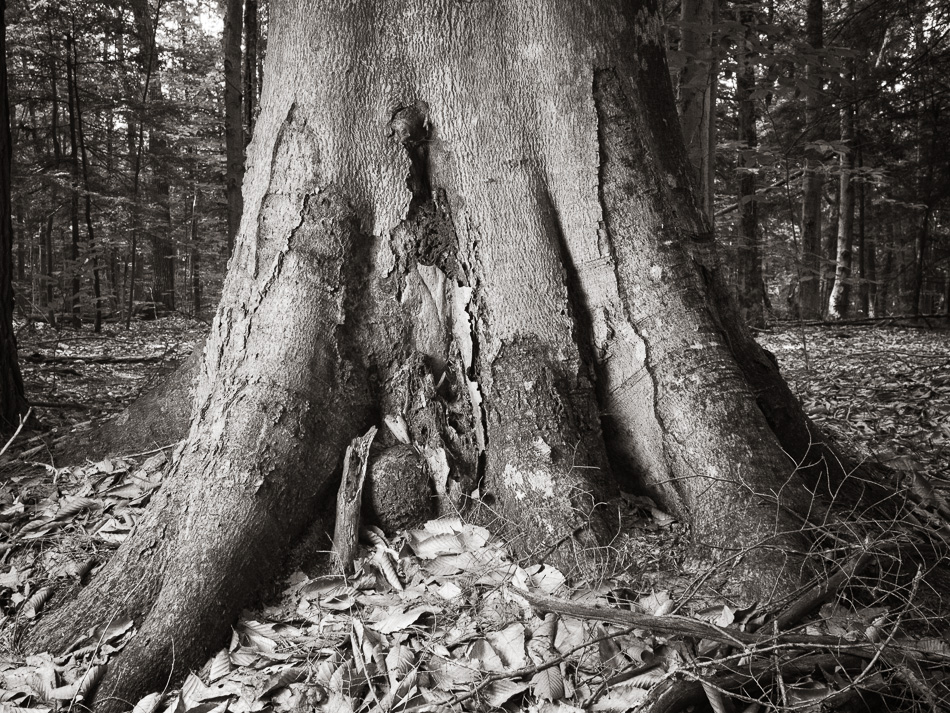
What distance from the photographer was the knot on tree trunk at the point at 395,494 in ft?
8.72

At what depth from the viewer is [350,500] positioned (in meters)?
2.62

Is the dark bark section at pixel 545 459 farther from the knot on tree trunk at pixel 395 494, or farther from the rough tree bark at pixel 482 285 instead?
the knot on tree trunk at pixel 395 494

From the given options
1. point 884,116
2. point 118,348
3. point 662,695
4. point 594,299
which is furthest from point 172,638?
point 884,116

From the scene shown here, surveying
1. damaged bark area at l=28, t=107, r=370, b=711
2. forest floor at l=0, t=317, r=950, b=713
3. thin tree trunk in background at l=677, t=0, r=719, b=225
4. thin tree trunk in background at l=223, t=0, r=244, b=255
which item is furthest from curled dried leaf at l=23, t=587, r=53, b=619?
thin tree trunk in background at l=223, t=0, r=244, b=255

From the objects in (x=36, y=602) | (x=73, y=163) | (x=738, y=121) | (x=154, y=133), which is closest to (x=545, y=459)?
(x=36, y=602)

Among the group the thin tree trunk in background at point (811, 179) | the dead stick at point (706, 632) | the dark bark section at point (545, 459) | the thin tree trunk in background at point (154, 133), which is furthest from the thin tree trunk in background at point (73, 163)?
the thin tree trunk in background at point (811, 179)

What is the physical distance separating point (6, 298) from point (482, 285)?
10.7 feet

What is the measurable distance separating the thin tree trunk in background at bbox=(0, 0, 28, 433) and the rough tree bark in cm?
213

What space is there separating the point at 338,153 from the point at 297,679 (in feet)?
6.61

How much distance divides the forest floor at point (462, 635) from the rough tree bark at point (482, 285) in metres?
0.24

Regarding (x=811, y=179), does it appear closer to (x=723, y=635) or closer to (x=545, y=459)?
(x=545, y=459)

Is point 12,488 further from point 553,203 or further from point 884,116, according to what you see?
point 884,116

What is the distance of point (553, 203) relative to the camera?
2873 millimetres

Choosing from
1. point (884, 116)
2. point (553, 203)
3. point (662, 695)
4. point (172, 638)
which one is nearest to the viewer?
point (662, 695)
